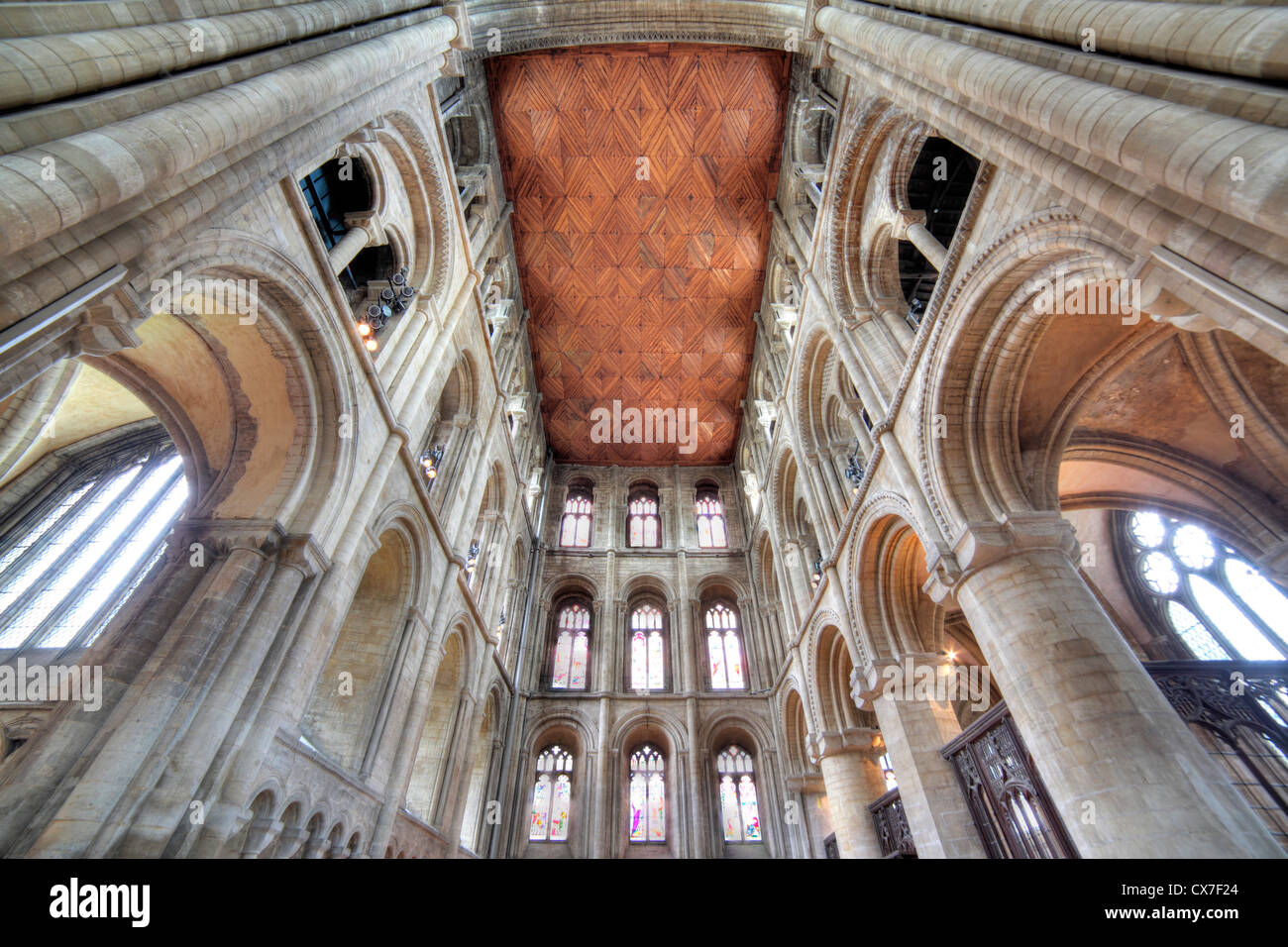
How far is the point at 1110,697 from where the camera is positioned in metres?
4.48

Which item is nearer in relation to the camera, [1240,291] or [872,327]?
[1240,291]

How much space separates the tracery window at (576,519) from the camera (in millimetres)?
19141

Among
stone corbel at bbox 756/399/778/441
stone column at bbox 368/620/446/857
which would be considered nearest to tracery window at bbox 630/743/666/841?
stone column at bbox 368/620/446/857

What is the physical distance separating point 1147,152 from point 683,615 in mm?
14594

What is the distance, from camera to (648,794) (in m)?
14.1

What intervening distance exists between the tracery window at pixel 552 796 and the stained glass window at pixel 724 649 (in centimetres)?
467

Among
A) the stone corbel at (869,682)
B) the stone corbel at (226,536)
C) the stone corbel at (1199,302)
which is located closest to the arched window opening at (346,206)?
the stone corbel at (226,536)

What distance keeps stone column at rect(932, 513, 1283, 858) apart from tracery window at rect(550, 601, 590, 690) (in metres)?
12.4

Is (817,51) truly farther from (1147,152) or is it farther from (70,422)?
(70,422)

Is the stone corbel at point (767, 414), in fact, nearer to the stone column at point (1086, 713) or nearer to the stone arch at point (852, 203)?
the stone arch at point (852, 203)

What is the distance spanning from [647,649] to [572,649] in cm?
230

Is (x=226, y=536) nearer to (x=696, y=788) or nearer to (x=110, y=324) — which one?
(x=110, y=324)

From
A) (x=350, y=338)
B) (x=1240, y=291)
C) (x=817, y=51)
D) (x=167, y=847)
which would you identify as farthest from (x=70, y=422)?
(x=1240, y=291)

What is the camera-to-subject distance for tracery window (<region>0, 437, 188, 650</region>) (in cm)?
945
